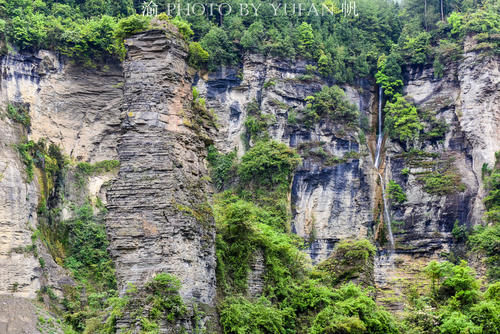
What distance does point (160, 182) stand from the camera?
17734 millimetres

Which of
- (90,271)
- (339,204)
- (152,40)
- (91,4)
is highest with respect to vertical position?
(91,4)

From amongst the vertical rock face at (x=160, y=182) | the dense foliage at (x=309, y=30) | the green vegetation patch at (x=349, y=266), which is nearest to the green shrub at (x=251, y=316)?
the vertical rock face at (x=160, y=182)

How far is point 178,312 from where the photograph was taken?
16.5m

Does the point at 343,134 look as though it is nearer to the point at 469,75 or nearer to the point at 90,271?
the point at 469,75

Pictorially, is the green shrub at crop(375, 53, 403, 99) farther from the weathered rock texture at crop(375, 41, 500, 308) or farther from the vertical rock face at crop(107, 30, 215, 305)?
the vertical rock face at crop(107, 30, 215, 305)

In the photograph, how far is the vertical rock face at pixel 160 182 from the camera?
17.1m

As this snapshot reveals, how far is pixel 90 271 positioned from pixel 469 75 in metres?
28.4

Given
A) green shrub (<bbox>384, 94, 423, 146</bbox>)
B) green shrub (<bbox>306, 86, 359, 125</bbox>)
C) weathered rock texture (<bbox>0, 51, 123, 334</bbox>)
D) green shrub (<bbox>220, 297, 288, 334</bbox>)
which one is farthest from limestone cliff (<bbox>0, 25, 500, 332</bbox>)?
green shrub (<bbox>220, 297, 288, 334</bbox>)

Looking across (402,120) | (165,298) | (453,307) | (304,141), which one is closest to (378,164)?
(402,120)

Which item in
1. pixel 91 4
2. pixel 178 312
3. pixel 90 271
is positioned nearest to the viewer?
pixel 178 312

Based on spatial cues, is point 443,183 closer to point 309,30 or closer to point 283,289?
point 309,30

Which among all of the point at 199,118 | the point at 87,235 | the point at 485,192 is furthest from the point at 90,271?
the point at 485,192

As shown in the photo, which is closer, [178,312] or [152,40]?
[178,312]

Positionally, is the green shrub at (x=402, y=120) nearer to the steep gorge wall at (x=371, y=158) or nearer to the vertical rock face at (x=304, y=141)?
Answer: the steep gorge wall at (x=371, y=158)
